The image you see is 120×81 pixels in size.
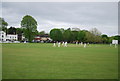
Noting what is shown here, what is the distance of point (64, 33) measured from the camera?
9969 cm

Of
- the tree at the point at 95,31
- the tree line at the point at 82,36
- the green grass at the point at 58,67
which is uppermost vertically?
the tree at the point at 95,31

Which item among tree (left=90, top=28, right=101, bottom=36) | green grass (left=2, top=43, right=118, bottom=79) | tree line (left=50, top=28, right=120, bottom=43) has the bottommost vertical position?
green grass (left=2, top=43, right=118, bottom=79)

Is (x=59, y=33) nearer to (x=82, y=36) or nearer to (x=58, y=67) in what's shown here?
(x=82, y=36)

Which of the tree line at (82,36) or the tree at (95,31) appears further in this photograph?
the tree at (95,31)

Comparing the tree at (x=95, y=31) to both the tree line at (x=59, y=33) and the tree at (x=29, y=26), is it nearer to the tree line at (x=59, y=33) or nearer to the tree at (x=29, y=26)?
the tree line at (x=59, y=33)

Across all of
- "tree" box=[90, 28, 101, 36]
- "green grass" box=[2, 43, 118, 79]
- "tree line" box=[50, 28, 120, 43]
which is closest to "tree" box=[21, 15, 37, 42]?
"tree line" box=[50, 28, 120, 43]

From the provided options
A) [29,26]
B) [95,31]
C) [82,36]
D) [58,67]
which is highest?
[29,26]

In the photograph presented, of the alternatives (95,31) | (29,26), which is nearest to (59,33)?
(95,31)

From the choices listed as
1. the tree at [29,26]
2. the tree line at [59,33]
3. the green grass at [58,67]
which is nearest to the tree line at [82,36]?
the tree line at [59,33]

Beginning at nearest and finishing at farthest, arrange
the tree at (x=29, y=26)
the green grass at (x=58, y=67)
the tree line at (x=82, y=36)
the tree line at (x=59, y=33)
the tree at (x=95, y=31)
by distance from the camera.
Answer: the green grass at (x=58, y=67), the tree at (x=29, y=26), the tree line at (x=59, y=33), the tree line at (x=82, y=36), the tree at (x=95, y=31)

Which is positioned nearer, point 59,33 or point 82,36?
point 82,36

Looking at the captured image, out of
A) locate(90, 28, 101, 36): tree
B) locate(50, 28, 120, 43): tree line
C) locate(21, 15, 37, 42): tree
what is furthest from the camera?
locate(90, 28, 101, 36): tree

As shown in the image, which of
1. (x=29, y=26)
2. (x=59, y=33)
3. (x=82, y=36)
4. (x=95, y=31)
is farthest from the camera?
(x=59, y=33)

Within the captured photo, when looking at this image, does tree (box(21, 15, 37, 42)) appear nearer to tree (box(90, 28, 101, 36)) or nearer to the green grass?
tree (box(90, 28, 101, 36))
